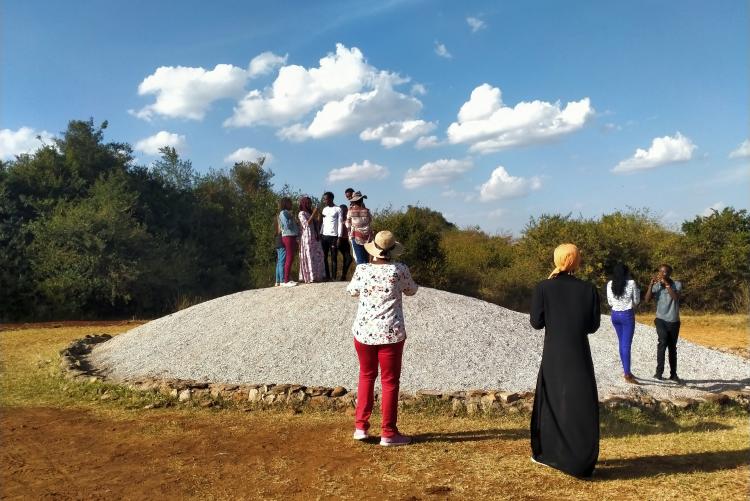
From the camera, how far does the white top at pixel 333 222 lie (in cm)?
1029

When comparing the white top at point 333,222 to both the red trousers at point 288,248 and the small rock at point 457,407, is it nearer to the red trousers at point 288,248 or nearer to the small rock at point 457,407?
the red trousers at point 288,248

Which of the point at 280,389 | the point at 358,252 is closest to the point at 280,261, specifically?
the point at 358,252

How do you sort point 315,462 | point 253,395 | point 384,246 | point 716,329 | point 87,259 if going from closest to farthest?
point 315,462, point 384,246, point 253,395, point 716,329, point 87,259

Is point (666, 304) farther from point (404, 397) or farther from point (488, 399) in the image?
point (404, 397)

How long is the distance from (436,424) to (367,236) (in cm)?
393

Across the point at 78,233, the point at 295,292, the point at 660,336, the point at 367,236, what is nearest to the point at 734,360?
the point at 660,336

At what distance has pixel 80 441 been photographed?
5.48 m

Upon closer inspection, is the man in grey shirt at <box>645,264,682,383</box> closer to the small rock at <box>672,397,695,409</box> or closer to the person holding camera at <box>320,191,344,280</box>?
the small rock at <box>672,397,695,409</box>

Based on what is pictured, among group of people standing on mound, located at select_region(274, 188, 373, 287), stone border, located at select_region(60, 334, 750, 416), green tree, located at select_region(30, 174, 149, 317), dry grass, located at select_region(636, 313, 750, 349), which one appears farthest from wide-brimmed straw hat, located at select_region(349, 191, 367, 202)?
green tree, located at select_region(30, 174, 149, 317)

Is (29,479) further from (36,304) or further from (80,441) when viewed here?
(36,304)

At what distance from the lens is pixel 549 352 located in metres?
4.34

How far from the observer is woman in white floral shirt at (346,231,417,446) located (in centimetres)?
478

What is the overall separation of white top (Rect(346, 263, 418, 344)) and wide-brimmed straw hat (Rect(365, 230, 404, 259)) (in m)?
0.09

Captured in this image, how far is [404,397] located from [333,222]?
4.47 meters
